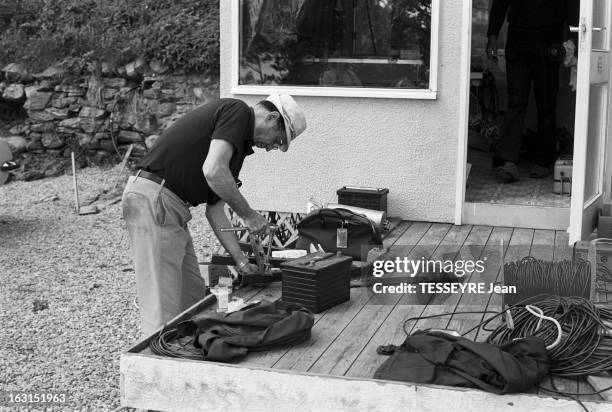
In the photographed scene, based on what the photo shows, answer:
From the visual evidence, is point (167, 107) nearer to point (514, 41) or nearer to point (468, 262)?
point (514, 41)

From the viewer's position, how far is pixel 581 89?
18.8 feet

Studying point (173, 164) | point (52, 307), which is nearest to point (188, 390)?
point (173, 164)

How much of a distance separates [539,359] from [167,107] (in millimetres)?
8231

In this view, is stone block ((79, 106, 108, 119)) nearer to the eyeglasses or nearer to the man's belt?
the man's belt

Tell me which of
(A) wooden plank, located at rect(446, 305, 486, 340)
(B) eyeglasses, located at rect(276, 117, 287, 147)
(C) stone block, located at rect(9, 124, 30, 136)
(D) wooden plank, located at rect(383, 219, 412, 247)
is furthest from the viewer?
(C) stone block, located at rect(9, 124, 30, 136)

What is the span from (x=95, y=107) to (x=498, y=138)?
5.37 metres

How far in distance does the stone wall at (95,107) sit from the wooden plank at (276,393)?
293 inches

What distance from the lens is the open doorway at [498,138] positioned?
22.9ft

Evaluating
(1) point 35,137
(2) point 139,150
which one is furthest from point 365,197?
(1) point 35,137

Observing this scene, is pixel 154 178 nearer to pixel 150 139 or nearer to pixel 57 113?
pixel 150 139

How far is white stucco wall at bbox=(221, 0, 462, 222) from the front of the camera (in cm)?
675

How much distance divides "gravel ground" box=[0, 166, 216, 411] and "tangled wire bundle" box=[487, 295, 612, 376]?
91.3 inches

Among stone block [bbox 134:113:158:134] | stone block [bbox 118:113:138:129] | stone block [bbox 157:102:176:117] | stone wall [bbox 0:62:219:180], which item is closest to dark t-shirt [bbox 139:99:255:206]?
stone wall [bbox 0:62:219:180]

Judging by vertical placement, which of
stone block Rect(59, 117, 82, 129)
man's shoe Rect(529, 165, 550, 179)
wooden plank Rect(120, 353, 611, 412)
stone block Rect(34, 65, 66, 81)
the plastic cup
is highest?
stone block Rect(34, 65, 66, 81)
